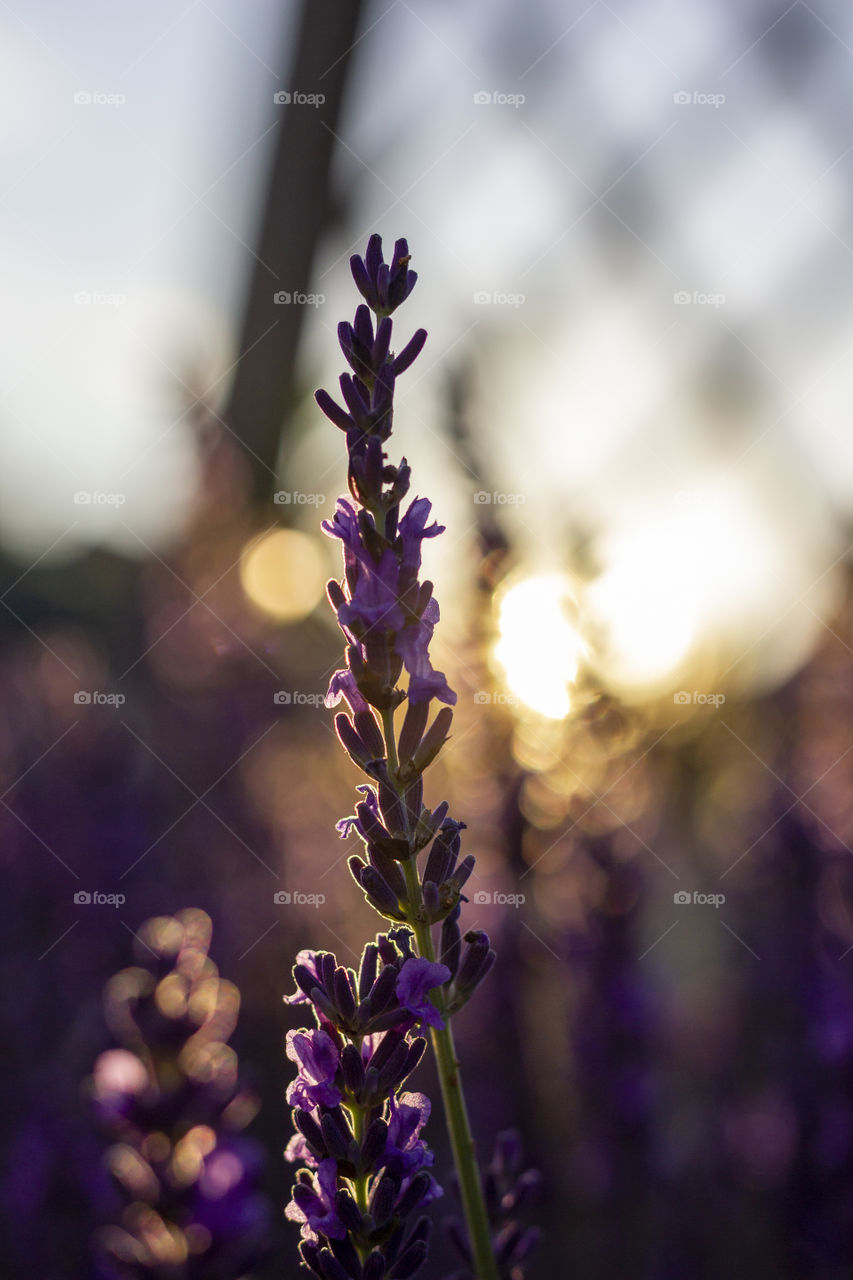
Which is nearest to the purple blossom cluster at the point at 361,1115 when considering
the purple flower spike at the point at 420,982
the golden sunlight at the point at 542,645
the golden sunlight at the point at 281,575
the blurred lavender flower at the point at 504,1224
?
the purple flower spike at the point at 420,982

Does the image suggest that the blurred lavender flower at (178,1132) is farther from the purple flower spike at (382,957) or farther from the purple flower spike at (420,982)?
the purple flower spike at (420,982)

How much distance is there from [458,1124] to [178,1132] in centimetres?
100

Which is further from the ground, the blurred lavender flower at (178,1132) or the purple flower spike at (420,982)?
the purple flower spike at (420,982)

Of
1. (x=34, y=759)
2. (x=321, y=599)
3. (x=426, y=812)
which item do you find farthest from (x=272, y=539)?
(x=426, y=812)

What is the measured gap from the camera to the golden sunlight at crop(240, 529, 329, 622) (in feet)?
15.0

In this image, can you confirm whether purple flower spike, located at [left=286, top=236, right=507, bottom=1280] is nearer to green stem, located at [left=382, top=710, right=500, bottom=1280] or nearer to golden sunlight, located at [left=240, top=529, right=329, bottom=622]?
green stem, located at [left=382, top=710, right=500, bottom=1280]

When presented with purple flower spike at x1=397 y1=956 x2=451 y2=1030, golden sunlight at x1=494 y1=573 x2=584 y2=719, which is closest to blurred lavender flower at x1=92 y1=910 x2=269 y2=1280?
purple flower spike at x1=397 y1=956 x2=451 y2=1030

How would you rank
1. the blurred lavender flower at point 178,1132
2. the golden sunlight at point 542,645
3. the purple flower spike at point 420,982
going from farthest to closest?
the golden sunlight at point 542,645
the blurred lavender flower at point 178,1132
the purple flower spike at point 420,982

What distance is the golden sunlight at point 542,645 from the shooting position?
3094mm

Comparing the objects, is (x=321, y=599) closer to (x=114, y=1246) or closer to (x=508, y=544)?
(x=508, y=544)

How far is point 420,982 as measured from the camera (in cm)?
108

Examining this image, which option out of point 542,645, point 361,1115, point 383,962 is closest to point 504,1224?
point 361,1115

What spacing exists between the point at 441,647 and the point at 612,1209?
182cm

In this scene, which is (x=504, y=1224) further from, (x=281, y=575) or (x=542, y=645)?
(x=281, y=575)
